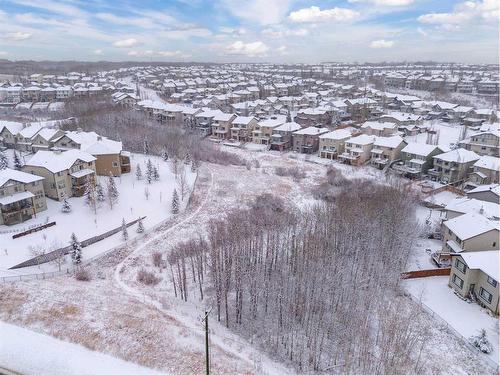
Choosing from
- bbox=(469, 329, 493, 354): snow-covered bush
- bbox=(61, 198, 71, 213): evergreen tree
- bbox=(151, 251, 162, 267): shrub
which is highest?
bbox=(61, 198, 71, 213): evergreen tree

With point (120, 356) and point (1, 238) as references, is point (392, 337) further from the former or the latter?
point (1, 238)

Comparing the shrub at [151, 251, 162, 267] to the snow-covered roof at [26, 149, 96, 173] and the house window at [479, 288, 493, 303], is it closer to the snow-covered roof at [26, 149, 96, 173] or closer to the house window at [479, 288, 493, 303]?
the snow-covered roof at [26, 149, 96, 173]

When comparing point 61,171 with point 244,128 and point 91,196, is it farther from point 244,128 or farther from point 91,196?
point 244,128

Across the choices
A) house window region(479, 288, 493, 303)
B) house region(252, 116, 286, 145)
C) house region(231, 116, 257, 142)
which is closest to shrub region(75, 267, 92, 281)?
house window region(479, 288, 493, 303)

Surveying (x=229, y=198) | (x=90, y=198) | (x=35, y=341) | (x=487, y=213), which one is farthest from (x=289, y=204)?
(x=35, y=341)

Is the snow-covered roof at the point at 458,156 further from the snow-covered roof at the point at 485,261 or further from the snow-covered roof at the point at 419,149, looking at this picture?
the snow-covered roof at the point at 485,261

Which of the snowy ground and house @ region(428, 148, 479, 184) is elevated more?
house @ region(428, 148, 479, 184)
